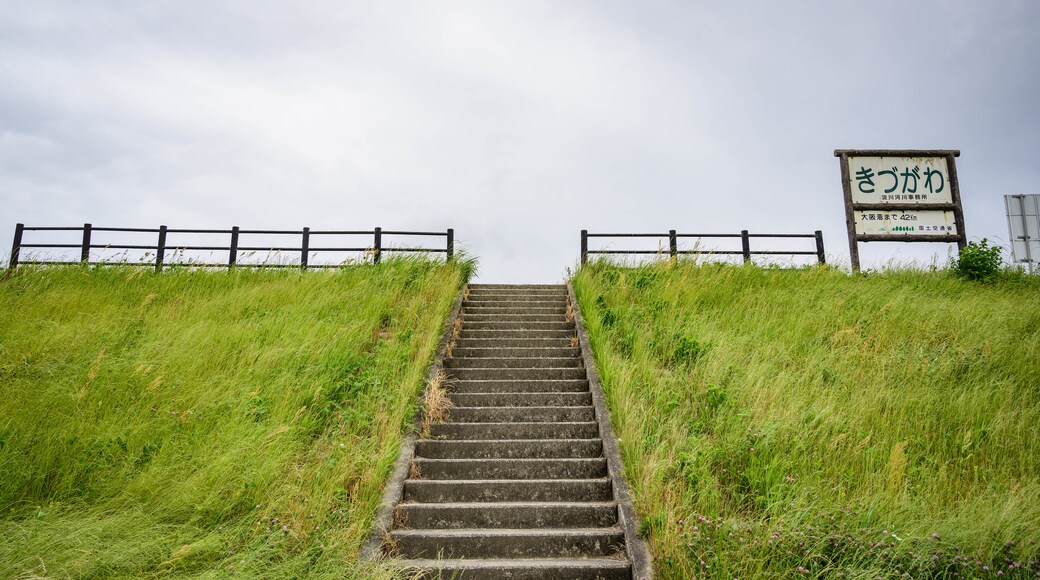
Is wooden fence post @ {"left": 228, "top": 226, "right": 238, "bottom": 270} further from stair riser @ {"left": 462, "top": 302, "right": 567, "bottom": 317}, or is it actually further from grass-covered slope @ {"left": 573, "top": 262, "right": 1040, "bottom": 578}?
grass-covered slope @ {"left": 573, "top": 262, "right": 1040, "bottom": 578}

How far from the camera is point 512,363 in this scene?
898 cm

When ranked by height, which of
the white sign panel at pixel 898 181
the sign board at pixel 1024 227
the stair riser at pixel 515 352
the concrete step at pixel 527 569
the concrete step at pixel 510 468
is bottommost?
the concrete step at pixel 527 569

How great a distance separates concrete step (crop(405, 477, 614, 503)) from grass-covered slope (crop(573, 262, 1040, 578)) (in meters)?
0.54

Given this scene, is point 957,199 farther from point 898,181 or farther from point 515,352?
point 515,352

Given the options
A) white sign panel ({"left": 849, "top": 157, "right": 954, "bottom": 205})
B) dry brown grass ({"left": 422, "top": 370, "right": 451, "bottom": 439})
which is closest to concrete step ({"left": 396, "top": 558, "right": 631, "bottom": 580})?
dry brown grass ({"left": 422, "top": 370, "right": 451, "bottom": 439})

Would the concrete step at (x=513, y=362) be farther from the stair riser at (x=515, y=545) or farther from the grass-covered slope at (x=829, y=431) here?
the stair riser at (x=515, y=545)

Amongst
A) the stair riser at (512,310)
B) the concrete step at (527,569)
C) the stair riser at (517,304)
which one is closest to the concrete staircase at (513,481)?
the concrete step at (527,569)

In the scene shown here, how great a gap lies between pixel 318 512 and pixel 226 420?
184 centimetres

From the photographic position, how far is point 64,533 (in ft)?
12.9

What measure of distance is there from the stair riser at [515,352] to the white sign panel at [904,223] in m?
9.23

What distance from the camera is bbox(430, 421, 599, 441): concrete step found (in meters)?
6.86

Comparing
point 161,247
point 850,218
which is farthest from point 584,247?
point 161,247

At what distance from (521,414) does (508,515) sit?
2.00m

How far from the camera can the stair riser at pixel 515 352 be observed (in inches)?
366
